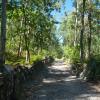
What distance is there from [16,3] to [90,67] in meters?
7.56

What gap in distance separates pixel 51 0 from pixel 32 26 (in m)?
3.99

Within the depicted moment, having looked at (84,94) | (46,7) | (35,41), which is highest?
(46,7)

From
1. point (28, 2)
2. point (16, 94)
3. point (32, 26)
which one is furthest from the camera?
point (32, 26)

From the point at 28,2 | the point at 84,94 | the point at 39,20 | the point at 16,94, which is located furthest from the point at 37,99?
the point at 39,20

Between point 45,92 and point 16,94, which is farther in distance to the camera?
point 45,92

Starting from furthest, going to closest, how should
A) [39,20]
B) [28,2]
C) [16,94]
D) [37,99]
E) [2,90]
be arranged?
[39,20] → [28,2] → [37,99] → [16,94] → [2,90]

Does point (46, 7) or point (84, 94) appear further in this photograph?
point (46, 7)

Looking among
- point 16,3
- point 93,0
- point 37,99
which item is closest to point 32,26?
point 93,0

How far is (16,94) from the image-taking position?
1566 cm

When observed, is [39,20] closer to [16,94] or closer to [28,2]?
[28,2]

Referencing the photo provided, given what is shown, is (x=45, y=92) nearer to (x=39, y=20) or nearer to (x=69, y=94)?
(x=69, y=94)

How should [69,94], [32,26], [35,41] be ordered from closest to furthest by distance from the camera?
[69,94], [32,26], [35,41]

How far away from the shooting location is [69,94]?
1855cm

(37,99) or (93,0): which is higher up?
(93,0)
